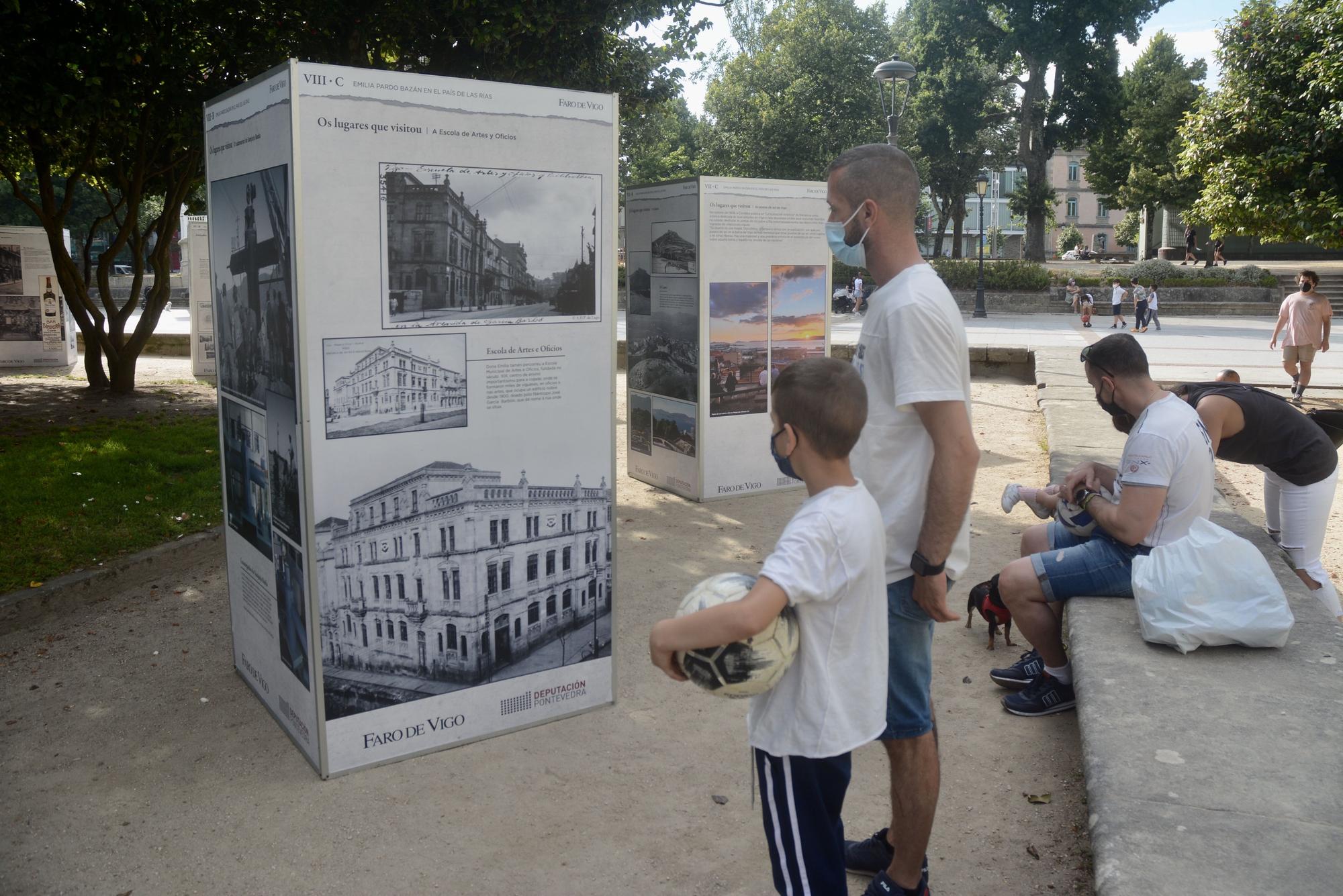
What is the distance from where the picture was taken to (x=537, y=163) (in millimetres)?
3961

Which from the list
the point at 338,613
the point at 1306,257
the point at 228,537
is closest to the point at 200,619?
the point at 228,537

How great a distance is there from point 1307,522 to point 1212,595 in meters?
1.74

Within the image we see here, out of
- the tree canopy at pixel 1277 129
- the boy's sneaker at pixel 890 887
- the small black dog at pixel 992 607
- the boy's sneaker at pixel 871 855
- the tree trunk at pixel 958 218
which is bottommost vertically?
the boy's sneaker at pixel 871 855

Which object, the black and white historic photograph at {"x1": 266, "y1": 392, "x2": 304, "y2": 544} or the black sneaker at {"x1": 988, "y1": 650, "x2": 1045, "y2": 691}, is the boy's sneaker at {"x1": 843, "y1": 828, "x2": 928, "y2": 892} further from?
the black and white historic photograph at {"x1": 266, "y1": 392, "x2": 304, "y2": 544}

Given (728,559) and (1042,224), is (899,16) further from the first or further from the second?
(728,559)

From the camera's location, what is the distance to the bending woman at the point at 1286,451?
5.03m

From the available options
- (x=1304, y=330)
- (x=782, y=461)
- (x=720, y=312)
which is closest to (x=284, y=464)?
(x=782, y=461)

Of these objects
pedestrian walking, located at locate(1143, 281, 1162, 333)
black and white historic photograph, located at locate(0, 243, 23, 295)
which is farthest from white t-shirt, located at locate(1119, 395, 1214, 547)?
pedestrian walking, located at locate(1143, 281, 1162, 333)

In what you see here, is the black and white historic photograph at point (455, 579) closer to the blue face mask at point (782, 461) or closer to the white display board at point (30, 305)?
the blue face mask at point (782, 461)

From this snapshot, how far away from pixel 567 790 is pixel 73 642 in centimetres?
308

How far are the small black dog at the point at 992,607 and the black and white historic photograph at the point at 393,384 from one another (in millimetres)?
2661

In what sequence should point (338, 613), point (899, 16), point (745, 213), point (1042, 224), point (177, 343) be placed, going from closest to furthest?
point (338, 613) → point (745, 213) → point (177, 343) → point (1042, 224) → point (899, 16)

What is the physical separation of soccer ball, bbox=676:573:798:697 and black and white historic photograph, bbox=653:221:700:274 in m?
6.18

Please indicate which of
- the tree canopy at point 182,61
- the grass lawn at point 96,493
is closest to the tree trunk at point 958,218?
the tree canopy at point 182,61
